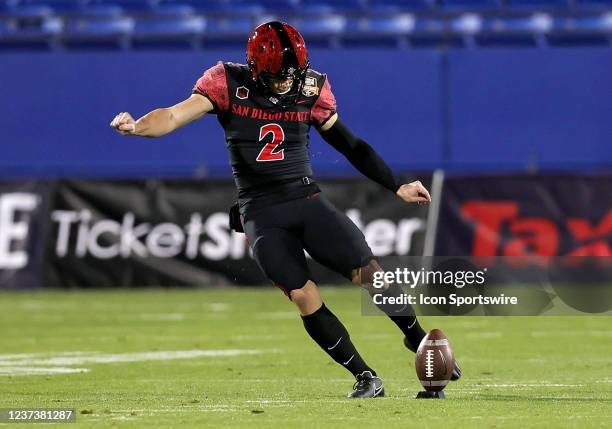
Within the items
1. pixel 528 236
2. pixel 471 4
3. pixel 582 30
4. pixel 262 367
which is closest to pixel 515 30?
pixel 471 4

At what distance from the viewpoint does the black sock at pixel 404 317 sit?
802 cm

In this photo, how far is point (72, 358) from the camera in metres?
11.0

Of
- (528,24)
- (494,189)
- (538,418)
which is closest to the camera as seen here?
(538,418)

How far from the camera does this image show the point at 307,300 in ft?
25.9

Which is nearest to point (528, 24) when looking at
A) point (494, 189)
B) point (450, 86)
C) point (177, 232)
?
point (450, 86)

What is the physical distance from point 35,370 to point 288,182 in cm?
292

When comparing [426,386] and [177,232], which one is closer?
[426,386]

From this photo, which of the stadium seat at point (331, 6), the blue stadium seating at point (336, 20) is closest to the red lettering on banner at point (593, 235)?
the blue stadium seating at point (336, 20)

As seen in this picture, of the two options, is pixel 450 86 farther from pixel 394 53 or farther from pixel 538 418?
pixel 538 418

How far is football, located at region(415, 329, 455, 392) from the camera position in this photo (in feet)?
25.2

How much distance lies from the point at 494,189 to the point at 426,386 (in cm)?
1027

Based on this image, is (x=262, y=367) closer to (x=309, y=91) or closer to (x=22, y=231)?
(x=309, y=91)

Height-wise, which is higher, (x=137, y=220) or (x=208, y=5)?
(x=208, y=5)

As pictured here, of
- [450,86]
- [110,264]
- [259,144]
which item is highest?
[259,144]
